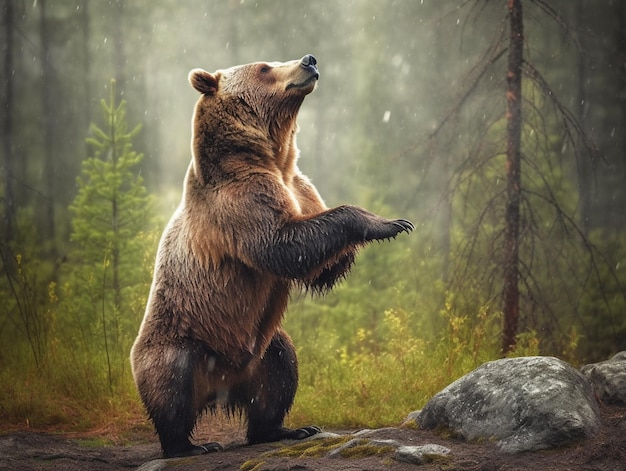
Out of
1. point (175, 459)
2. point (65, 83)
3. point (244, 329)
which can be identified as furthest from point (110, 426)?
point (65, 83)

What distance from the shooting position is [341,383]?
24.7 ft

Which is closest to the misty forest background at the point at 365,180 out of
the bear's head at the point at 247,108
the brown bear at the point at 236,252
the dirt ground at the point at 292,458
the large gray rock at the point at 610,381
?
the dirt ground at the point at 292,458

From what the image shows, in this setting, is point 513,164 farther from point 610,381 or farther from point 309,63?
point 309,63

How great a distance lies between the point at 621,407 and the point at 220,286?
9.28 feet

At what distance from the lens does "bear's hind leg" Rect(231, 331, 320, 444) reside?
532cm

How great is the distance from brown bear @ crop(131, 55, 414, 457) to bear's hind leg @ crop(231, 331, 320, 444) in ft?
0.04

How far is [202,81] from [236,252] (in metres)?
1.29

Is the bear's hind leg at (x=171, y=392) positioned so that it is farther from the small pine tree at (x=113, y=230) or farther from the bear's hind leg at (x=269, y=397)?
the small pine tree at (x=113, y=230)

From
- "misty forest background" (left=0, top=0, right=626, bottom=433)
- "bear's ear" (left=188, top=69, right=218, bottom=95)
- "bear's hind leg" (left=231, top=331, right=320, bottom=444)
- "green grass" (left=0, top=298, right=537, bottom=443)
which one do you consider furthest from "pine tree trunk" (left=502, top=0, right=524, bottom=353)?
"bear's ear" (left=188, top=69, right=218, bottom=95)

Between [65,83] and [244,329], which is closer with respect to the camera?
[244,329]

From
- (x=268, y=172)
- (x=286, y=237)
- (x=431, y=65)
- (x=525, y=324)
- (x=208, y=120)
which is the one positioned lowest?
(x=525, y=324)

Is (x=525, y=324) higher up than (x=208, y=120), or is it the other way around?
(x=208, y=120)

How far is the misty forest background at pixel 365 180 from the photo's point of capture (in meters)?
7.35

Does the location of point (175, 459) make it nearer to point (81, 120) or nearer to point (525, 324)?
point (525, 324)
